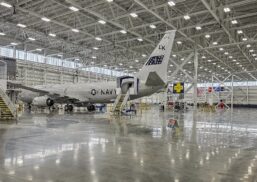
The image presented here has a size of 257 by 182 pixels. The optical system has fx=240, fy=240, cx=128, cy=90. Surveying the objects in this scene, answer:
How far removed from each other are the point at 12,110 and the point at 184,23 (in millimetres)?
18929

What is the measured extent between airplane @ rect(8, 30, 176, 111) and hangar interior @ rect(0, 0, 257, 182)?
17cm

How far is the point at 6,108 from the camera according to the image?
16.6 m

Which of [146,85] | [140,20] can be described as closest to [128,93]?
[146,85]

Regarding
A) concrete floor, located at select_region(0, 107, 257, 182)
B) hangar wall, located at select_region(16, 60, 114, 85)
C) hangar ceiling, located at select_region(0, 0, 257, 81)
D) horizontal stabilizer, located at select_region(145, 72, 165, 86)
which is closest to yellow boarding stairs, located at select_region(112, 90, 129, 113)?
horizontal stabilizer, located at select_region(145, 72, 165, 86)

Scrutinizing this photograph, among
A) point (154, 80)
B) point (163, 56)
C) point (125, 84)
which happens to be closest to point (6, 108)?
point (125, 84)

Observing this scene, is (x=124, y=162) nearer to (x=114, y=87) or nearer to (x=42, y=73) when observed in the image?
(x=114, y=87)

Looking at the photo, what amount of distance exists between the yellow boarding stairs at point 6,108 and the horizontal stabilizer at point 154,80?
33.3ft

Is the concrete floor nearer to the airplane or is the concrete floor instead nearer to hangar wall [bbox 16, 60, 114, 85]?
the airplane

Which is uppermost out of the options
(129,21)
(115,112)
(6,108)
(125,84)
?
(129,21)

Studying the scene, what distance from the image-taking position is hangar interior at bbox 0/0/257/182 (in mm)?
5121

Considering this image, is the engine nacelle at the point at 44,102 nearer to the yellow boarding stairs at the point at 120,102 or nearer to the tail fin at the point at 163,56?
the yellow boarding stairs at the point at 120,102

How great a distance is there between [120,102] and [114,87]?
3754 millimetres

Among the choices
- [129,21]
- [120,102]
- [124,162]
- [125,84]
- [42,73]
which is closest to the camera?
[124,162]

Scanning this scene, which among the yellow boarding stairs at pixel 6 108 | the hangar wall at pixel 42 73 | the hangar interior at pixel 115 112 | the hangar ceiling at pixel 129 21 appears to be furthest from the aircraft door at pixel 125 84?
the hangar wall at pixel 42 73
